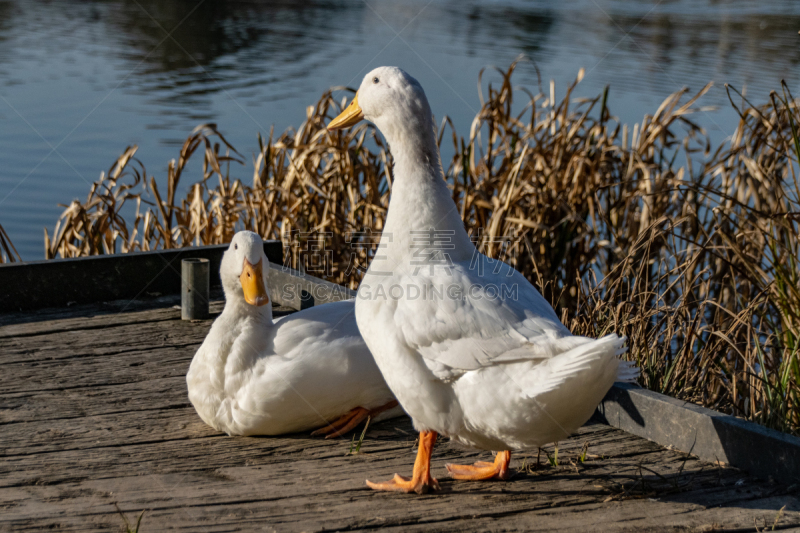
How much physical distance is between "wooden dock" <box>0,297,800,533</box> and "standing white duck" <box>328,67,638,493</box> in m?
0.17

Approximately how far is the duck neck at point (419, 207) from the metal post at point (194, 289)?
6.14ft

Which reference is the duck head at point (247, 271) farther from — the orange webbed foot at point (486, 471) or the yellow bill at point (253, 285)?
the orange webbed foot at point (486, 471)

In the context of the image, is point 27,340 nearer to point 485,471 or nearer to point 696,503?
point 485,471

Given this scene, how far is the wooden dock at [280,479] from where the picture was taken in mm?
2363

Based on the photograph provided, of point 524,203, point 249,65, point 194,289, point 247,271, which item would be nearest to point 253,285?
point 247,271

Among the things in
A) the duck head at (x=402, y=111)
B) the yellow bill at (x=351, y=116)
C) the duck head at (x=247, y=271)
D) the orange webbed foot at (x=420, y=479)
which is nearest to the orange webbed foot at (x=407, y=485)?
the orange webbed foot at (x=420, y=479)

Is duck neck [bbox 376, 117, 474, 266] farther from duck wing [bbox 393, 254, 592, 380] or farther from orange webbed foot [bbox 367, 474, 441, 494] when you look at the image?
orange webbed foot [bbox 367, 474, 441, 494]

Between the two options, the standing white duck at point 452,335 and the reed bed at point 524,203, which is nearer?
the standing white duck at point 452,335

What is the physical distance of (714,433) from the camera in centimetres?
278

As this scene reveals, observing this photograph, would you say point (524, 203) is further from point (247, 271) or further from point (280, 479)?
point (280, 479)

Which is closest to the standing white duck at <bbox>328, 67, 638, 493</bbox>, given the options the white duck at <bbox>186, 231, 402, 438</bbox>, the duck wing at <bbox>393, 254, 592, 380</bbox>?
the duck wing at <bbox>393, 254, 592, 380</bbox>

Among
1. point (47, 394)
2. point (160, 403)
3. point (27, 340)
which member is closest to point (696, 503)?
point (160, 403)

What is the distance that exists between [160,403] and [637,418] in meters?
1.95

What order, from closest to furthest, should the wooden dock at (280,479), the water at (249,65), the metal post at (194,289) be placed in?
the wooden dock at (280,479) → the metal post at (194,289) → the water at (249,65)
